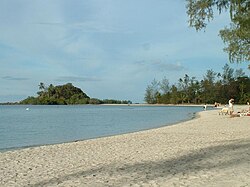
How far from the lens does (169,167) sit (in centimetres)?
874

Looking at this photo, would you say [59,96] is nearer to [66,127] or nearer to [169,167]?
[66,127]

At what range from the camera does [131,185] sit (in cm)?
684

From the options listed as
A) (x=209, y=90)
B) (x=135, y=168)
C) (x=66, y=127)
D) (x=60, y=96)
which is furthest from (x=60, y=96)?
(x=135, y=168)

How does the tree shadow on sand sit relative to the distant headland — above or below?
below

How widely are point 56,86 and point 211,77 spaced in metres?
64.5

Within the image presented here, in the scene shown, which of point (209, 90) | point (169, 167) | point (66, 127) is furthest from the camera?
point (209, 90)

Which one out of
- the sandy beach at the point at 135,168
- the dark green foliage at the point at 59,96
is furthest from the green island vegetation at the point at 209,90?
the sandy beach at the point at 135,168

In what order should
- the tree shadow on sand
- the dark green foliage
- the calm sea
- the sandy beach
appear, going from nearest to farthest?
the sandy beach
the tree shadow on sand
the calm sea
the dark green foliage

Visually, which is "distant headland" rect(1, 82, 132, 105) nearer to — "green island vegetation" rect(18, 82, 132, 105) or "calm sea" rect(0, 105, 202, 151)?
"green island vegetation" rect(18, 82, 132, 105)

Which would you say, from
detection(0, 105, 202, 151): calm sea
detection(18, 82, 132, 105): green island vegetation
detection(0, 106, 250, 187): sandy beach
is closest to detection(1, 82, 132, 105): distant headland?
detection(18, 82, 132, 105): green island vegetation

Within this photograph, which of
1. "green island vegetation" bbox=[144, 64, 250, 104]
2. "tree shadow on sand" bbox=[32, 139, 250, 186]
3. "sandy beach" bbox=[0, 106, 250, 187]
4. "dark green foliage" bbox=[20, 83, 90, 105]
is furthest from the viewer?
"dark green foliage" bbox=[20, 83, 90, 105]

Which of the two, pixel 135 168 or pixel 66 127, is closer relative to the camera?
pixel 135 168

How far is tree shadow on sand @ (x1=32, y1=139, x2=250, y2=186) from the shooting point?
25.4 ft

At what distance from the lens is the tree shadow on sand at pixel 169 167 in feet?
25.4
